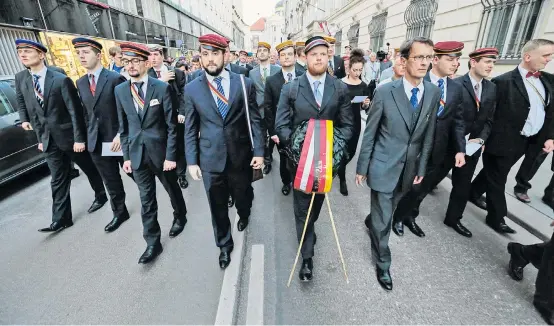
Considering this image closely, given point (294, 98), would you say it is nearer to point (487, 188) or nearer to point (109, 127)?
point (109, 127)

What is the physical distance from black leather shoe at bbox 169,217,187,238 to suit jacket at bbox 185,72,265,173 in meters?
1.30

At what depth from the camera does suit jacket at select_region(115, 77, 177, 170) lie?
9.78 ft

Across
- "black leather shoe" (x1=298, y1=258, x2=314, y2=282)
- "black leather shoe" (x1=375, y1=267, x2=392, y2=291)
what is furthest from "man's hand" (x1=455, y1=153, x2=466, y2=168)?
"black leather shoe" (x1=298, y1=258, x2=314, y2=282)

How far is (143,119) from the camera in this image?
3.01m

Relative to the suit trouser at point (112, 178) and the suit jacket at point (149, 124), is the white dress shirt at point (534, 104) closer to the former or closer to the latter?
the suit jacket at point (149, 124)

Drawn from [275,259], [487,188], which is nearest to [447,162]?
[487,188]

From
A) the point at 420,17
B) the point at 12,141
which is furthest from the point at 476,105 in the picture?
the point at 420,17

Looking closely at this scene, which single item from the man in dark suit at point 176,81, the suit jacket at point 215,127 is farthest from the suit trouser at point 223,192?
the man in dark suit at point 176,81

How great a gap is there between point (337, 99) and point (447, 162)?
72.2 inches

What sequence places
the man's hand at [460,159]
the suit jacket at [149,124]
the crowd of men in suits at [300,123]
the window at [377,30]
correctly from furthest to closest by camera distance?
the window at [377,30], the man's hand at [460,159], the suit jacket at [149,124], the crowd of men in suits at [300,123]

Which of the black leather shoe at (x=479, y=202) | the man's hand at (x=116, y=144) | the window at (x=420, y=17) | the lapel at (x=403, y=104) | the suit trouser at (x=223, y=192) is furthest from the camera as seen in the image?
→ the window at (x=420, y=17)

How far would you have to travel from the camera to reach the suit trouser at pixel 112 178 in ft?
12.2

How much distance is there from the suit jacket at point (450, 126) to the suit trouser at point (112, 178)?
13.6ft

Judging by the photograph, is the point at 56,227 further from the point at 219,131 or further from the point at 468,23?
the point at 468,23
